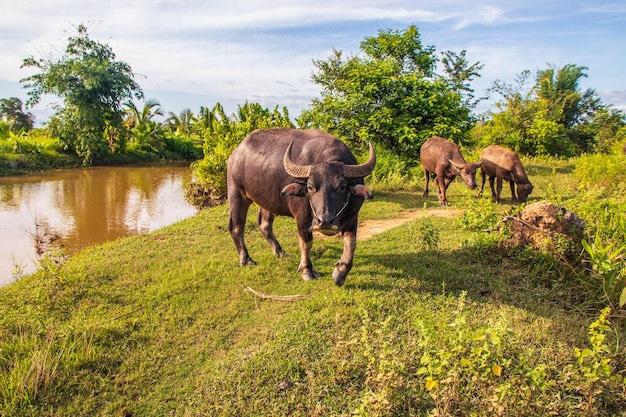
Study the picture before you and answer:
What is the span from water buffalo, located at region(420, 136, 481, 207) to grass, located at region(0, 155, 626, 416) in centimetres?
384

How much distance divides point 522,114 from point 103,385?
64.3 feet

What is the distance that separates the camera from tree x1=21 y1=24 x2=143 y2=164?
70.8 ft

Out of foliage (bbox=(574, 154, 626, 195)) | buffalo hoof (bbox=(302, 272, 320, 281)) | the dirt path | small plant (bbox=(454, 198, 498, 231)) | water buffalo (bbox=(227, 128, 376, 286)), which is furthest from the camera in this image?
foliage (bbox=(574, 154, 626, 195))

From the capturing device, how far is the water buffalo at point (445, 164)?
29.4ft

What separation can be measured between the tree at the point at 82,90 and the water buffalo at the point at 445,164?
61.0 feet

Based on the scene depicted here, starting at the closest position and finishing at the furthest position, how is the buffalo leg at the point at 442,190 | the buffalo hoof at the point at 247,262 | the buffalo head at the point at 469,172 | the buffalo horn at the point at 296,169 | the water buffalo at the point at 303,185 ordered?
the water buffalo at the point at 303,185 < the buffalo horn at the point at 296,169 < the buffalo hoof at the point at 247,262 < the buffalo head at the point at 469,172 < the buffalo leg at the point at 442,190

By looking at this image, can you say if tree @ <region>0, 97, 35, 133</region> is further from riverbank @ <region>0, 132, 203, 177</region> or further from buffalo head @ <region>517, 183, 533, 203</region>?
buffalo head @ <region>517, 183, 533, 203</region>

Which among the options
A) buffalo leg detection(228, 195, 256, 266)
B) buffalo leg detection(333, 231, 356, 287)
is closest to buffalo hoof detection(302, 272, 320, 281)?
buffalo leg detection(333, 231, 356, 287)

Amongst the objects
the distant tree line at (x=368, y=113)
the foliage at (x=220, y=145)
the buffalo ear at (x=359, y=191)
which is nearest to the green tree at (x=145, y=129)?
the distant tree line at (x=368, y=113)

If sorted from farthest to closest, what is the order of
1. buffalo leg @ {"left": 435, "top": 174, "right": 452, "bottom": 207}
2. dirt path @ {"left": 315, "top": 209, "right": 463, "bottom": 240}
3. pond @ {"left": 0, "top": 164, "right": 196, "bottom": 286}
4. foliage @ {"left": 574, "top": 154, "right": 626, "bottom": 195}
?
foliage @ {"left": 574, "top": 154, "right": 626, "bottom": 195} < buffalo leg @ {"left": 435, "top": 174, "right": 452, "bottom": 207} < pond @ {"left": 0, "top": 164, "right": 196, "bottom": 286} < dirt path @ {"left": 315, "top": 209, "right": 463, "bottom": 240}

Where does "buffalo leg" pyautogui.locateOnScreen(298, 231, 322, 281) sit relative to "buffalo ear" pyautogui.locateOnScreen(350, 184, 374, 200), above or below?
below

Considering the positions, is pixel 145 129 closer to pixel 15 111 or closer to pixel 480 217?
pixel 15 111

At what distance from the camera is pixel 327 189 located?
4102mm

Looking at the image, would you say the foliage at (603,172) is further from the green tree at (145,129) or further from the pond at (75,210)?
the green tree at (145,129)
